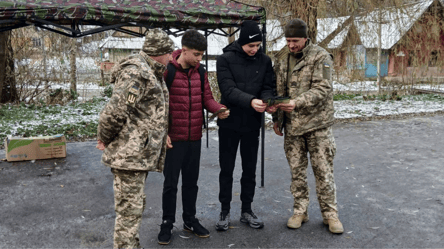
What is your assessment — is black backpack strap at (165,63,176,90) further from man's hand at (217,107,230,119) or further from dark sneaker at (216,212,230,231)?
dark sneaker at (216,212,230,231)

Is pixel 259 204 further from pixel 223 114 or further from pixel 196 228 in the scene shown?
pixel 223 114

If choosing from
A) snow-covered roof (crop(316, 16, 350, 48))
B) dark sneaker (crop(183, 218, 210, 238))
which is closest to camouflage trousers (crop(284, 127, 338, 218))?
dark sneaker (crop(183, 218, 210, 238))

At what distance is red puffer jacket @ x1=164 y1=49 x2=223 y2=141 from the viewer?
3.32 m

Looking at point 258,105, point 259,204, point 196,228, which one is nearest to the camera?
point 258,105

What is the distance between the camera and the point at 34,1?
207 inches

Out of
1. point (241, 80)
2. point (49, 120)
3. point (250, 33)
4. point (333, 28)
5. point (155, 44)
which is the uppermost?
point (333, 28)

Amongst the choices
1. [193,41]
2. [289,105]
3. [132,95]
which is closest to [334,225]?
[289,105]

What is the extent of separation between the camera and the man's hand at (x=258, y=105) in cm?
336

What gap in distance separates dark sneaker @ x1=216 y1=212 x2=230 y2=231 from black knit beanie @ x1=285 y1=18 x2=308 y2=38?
1859 millimetres

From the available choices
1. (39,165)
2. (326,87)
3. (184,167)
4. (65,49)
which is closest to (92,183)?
(39,165)

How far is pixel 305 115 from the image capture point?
3576mm

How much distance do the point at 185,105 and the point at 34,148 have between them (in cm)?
429

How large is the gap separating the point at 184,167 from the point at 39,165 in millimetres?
3765

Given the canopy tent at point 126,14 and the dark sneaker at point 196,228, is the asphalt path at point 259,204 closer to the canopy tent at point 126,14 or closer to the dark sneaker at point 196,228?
the dark sneaker at point 196,228
